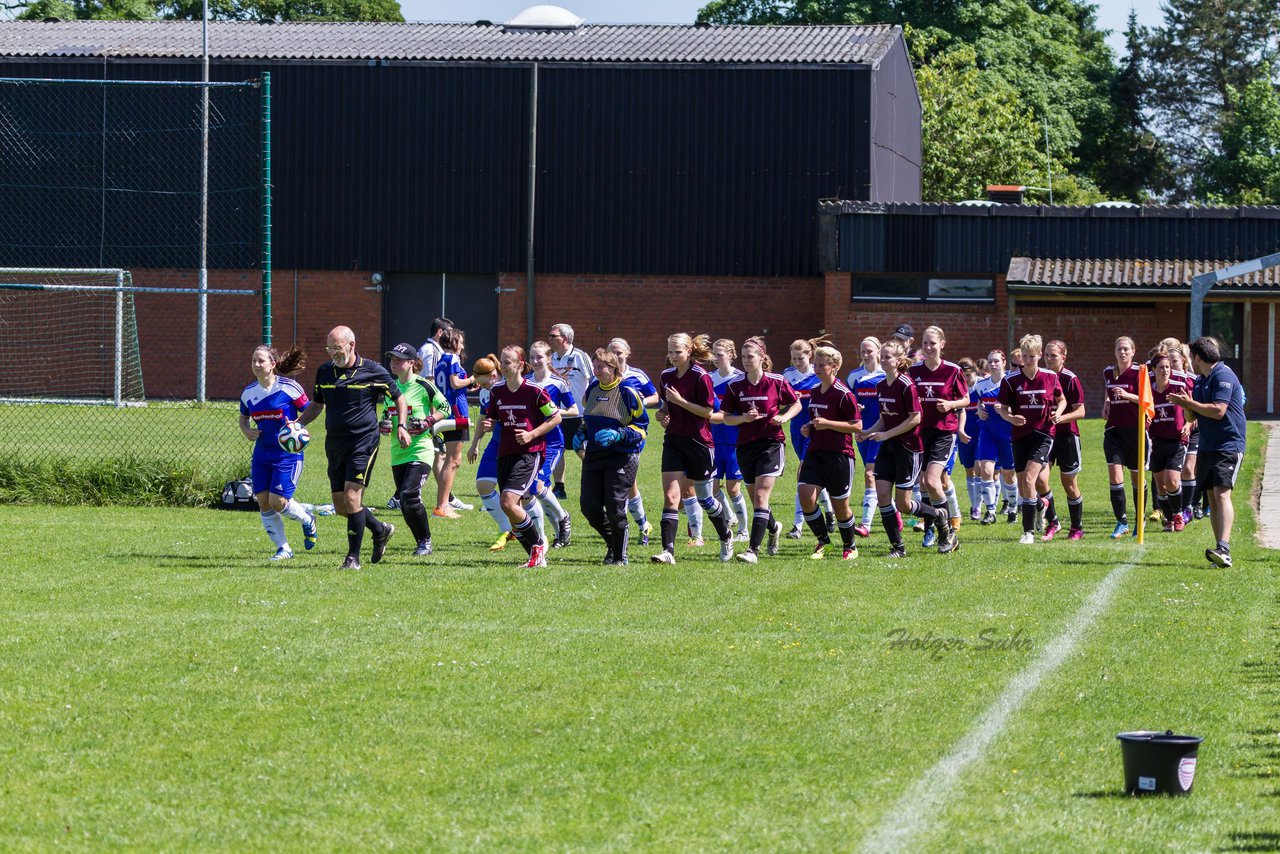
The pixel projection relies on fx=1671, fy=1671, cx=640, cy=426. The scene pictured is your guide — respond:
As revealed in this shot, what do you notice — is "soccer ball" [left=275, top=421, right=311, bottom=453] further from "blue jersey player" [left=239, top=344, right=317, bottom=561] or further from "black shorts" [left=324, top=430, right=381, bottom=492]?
"black shorts" [left=324, top=430, right=381, bottom=492]

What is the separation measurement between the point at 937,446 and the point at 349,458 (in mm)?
5179

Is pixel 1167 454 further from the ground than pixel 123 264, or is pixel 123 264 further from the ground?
pixel 123 264

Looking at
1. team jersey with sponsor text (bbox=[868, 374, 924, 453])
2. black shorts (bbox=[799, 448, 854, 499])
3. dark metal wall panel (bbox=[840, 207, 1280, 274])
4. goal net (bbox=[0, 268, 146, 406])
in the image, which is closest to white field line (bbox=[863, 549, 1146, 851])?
black shorts (bbox=[799, 448, 854, 499])

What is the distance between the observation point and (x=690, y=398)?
43.9ft

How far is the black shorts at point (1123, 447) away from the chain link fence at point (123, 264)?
911cm

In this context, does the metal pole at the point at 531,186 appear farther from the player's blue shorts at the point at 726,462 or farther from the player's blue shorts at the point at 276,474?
the player's blue shorts at the point at 276,474

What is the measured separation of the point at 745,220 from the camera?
38219 millimetres

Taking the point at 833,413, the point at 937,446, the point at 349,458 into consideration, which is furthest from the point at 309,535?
the point at 937,446

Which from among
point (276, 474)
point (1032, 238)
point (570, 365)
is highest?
point (1032, 238)

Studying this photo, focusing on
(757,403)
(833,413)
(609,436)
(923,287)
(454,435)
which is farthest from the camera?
(923,287)

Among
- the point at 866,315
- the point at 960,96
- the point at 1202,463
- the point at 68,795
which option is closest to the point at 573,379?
the point at 1202,463

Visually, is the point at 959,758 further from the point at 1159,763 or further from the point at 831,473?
the point at 831,473

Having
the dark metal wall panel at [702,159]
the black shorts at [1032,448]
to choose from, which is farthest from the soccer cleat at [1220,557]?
the dark metal wall panel at [702,159]

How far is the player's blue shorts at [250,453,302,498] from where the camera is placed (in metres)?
12.8
